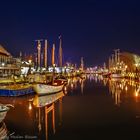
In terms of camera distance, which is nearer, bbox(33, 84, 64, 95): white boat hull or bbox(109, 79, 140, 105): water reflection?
bbox(109, 79, 140, 105): water reflection

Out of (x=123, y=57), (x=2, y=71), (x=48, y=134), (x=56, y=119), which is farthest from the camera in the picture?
(x=123, y=57)

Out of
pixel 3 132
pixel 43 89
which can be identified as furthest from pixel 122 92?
pixel 3 132

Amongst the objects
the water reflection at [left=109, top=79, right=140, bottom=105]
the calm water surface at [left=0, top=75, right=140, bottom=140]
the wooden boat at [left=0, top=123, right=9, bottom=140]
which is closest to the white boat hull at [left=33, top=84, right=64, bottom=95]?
the water reflection at [left=109, top=79, right=140, bottom=105]

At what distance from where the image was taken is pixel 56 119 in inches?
772

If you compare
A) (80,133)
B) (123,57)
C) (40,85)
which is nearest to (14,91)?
(40,85)

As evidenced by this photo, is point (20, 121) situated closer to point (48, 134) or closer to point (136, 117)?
point (48, 134)

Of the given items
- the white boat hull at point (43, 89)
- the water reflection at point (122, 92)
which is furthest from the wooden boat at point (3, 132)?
the white boat hull at point (43, 89)

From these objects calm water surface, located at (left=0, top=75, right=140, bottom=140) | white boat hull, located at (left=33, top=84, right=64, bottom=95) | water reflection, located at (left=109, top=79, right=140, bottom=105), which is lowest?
calm water surface, located at (left=0, top=75, right=140, bottom=140)

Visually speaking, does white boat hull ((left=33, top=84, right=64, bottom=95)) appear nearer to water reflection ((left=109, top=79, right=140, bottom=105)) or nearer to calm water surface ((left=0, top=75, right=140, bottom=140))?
water reflection ((left=109, top=79, right=140, bottom=105))

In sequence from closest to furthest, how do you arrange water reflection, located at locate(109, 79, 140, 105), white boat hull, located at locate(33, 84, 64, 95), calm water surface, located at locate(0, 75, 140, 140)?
calm water surface, located at locate(0, 75, 140, 140), water reflection, located at locate(109, 79, 140, 105), white boat hull, located at locate(33, 84, 64, 95)

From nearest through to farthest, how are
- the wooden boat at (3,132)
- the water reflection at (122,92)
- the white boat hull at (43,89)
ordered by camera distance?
the wooden boat at (3,132), the water reflection at (122,92), the white boat hull at (43,89)

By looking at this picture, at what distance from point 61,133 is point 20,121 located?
3836 millimetres

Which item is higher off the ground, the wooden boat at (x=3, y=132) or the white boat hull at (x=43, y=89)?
the white boat hull at (x=43, y=89)

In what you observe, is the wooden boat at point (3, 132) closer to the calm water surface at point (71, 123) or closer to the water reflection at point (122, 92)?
the calm water surface at point (71, 123)
